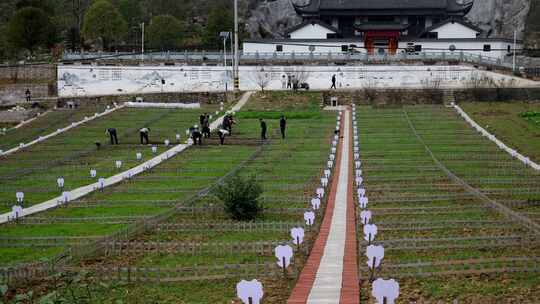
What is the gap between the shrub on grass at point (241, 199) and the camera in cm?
2155

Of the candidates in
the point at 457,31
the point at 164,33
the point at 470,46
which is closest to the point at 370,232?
the point at 470,46

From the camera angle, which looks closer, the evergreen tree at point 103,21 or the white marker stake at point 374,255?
the white marker stake at point 374,255

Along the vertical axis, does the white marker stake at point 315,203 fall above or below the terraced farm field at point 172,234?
above

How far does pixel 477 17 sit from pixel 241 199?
2944 inches

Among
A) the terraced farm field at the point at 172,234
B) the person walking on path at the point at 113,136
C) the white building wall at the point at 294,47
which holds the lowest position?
the terraced farm field at the point at 172,234

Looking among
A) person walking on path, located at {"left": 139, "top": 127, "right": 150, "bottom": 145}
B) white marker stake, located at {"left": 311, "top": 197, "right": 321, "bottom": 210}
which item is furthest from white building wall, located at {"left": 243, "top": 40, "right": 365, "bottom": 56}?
white marker stake, located at {"left": 311, "top": 197, "right": 321, "bottom": 210}

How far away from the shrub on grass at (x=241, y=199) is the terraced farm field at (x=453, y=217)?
3.52 m

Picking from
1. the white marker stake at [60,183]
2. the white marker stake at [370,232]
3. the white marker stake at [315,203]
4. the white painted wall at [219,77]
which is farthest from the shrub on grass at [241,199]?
the white painted wall at [219,77]

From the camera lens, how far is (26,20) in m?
74.6

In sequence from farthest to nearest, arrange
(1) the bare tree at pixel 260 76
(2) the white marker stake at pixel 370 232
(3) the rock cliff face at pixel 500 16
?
(3) the rock cliff face at pixel 500 16 < (1) the bare tree at pixel 260 76 < (2) the white marker stake at pixel 370 232

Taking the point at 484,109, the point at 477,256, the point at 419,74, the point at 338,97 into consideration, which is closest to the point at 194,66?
the point at 338,97

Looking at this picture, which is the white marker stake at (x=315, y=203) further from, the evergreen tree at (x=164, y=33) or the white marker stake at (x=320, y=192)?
the evergreen tree at (x=164, y=33)

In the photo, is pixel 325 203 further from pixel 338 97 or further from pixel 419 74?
pixel 419 74

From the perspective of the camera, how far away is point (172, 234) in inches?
785
